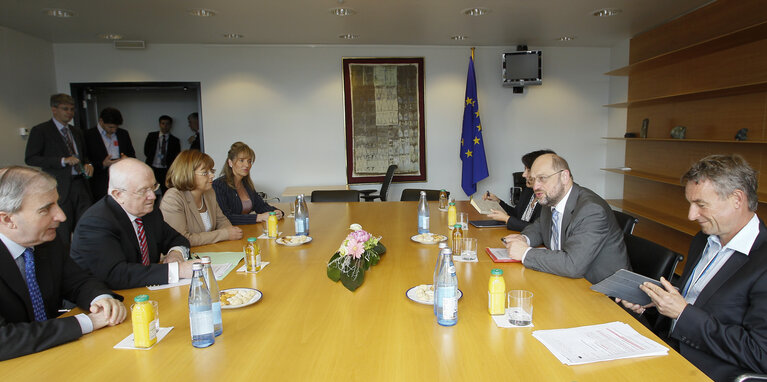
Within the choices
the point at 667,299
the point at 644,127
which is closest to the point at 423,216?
the point at 667,299

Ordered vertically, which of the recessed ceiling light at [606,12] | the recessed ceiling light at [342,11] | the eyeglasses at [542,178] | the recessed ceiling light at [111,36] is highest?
the recessed ceiling light at [111,36]

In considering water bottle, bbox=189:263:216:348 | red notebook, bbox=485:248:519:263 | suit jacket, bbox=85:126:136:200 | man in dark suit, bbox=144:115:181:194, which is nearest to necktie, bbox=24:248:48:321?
water bottle, bbox=189:263:216:348

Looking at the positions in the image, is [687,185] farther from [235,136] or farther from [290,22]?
[235,136]

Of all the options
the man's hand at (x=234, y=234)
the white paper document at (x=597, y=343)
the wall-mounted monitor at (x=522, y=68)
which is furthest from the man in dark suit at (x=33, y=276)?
the wall-mounted monitor at (x=522, y=68)

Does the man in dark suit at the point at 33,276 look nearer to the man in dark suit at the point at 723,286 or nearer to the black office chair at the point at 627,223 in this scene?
the man in dark suit at the point at 723,286

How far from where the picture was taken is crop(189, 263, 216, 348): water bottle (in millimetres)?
1406

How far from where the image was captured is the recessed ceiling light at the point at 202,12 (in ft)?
15.4

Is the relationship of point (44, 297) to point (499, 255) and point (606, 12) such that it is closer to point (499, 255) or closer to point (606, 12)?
point (499, 255)

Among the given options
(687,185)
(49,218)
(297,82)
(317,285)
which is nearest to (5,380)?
(49,218)

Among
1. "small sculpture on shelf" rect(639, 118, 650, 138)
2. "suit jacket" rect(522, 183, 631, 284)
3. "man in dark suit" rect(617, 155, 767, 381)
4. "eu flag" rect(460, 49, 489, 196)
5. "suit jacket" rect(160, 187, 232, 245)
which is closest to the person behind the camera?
"man in dark suit" rect(617, 155, 767, 381)

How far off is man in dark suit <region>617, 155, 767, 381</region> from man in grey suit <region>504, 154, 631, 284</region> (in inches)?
11.2

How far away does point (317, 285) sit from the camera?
2010 mm

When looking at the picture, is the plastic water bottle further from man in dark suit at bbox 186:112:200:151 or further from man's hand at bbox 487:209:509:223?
man in dark suit at bbox 186:112:200:151

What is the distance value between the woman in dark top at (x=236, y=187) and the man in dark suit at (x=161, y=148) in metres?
4.38
